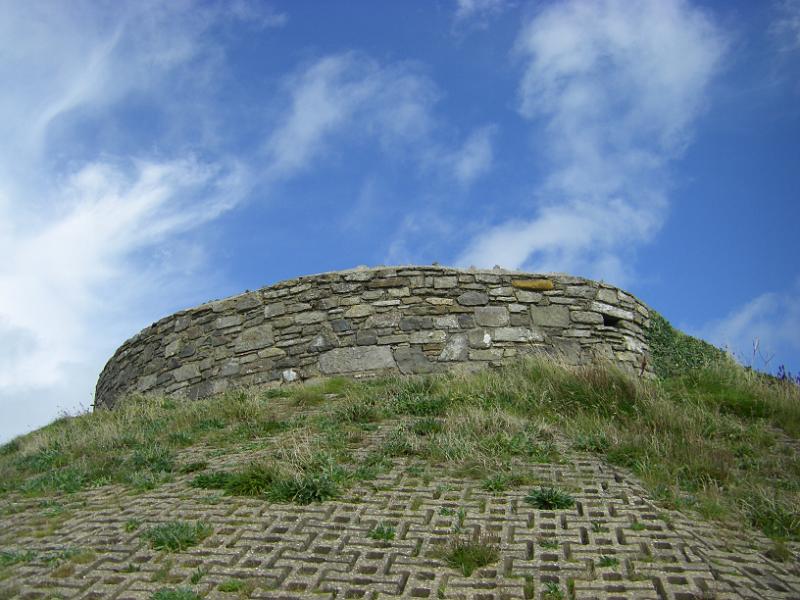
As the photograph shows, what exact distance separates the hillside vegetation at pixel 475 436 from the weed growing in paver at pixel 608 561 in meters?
1.11

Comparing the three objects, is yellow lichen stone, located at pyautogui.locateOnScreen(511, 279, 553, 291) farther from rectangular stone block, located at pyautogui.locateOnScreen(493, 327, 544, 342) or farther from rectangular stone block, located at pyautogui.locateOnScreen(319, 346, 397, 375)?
rectangular stone block, located at pyautogui.locateOnScreen(319, 346, 397, 375)

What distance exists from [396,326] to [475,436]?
4.00 meters

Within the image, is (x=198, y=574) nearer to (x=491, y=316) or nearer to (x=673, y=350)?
(x=491, y=316)

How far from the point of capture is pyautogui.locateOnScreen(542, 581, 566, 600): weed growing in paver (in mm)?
4129

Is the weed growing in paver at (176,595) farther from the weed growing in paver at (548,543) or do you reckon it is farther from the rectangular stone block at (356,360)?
the rectangular stone block at (356,360)

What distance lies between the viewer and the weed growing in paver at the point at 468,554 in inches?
176

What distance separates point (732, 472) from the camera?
20.5 feet

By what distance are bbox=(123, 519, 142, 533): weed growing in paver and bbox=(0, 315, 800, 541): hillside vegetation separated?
0.73 m

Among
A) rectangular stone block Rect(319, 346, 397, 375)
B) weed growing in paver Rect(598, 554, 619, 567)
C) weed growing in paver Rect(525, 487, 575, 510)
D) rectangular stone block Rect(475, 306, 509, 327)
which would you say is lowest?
weed growing in paver Rect(598, 554, 619, 567)

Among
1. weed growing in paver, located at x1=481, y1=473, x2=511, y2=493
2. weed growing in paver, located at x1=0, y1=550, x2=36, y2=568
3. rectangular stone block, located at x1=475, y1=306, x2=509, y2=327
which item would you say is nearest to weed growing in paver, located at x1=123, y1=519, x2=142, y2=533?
weed growing in paver, located at x1=0, y1=550, x2=36, y2=568

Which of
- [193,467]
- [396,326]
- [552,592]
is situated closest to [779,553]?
[552,592]

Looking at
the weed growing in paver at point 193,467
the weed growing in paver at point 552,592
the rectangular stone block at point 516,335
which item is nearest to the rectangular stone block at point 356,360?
the rectangular stone block at point 516,335

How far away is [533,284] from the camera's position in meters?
11.1

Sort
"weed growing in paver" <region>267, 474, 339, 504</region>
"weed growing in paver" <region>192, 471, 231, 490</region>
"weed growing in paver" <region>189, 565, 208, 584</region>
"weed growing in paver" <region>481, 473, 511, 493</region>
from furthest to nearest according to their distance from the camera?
"weed growing in paver" <region>192, 471, 231, 490</region> → "weed growing in paver" <region>481, 473, 511, 493</region> → "weed growing in paver" <region>267, 474, 339, 504</region> → "weed growing in paver" <region>189, 565, 208, 584</region>
